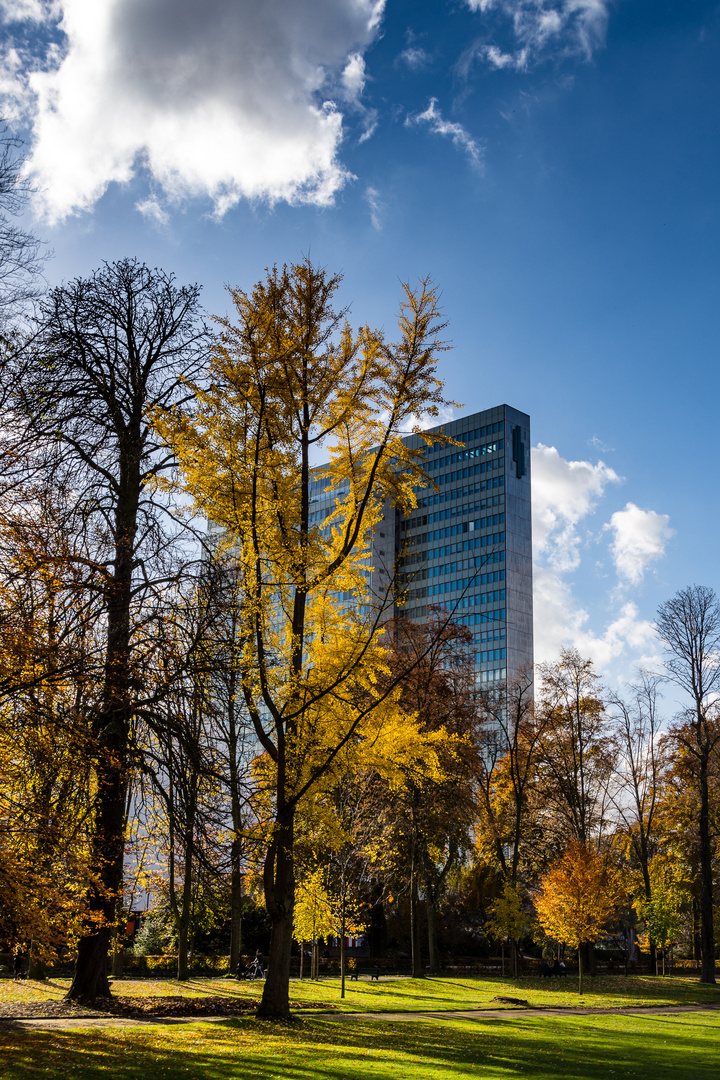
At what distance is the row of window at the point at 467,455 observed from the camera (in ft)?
339

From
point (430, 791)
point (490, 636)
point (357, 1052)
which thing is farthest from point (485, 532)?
point (357, 1052)

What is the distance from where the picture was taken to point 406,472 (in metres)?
15.8

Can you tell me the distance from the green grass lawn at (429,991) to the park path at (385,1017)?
0.68 metres

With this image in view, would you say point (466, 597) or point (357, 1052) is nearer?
point (357, 1052)

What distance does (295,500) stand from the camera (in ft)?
50.1

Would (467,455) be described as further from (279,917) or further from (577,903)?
(279,917)

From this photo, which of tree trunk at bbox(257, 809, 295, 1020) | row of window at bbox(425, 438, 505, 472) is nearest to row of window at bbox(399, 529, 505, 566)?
row of window at bbox(425, 438, 505, 472)

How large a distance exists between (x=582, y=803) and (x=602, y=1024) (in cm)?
1799

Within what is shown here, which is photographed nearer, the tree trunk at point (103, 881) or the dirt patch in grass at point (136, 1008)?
the tree trunk at point (103, 881)

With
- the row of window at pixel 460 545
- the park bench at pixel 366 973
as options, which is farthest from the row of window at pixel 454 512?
the park bench at pixel 366 973

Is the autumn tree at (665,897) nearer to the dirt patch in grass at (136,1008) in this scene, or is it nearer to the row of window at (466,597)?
the dirt patch in grass at (136,1008)

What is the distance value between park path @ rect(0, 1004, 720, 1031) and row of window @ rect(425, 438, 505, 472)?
81.2 metres

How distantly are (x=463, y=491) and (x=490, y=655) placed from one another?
71.5ft

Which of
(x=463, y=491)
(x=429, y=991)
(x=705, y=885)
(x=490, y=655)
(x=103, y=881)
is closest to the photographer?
(x=103, y=881)
